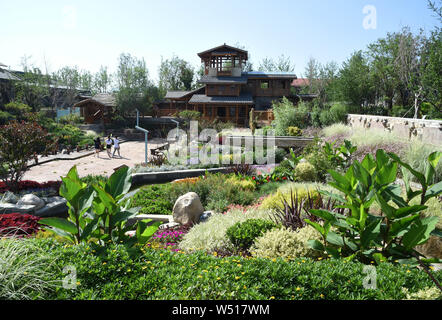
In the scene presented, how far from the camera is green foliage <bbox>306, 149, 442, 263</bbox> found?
3.22 metres

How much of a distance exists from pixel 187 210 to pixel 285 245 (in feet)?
10.1

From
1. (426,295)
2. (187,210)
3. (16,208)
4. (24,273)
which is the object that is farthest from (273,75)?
(24,273)

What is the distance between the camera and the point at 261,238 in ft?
15.0

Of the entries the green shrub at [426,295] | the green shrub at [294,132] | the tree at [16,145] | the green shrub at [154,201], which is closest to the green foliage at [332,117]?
the green shrub at [294,132]

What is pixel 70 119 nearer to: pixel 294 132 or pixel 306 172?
pixel 294 132

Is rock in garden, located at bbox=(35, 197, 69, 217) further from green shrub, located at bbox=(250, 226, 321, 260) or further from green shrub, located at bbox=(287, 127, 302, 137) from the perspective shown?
green shrub, located at bbox=(287, 127, 302, 137)

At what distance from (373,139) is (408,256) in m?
8.81

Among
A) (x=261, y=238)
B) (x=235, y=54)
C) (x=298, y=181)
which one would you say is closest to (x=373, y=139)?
(x=298, y=181)

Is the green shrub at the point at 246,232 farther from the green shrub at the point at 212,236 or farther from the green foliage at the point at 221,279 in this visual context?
the green foliage at the point at 221,279

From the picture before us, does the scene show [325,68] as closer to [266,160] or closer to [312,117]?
[312,117]

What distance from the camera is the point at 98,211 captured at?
3482 millimetres

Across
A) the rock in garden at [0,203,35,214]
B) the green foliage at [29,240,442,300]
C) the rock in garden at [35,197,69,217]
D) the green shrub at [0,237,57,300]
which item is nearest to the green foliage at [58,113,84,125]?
the rock in garden at [35,197,69,217]

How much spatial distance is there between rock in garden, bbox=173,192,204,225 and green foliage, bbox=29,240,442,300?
3.50 meters

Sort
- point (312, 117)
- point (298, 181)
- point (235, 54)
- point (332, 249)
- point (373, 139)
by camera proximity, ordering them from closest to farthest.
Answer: point (332, 249) < point (298, 181) < point (373, 139) < point (312, 117) < point (235, 54)
